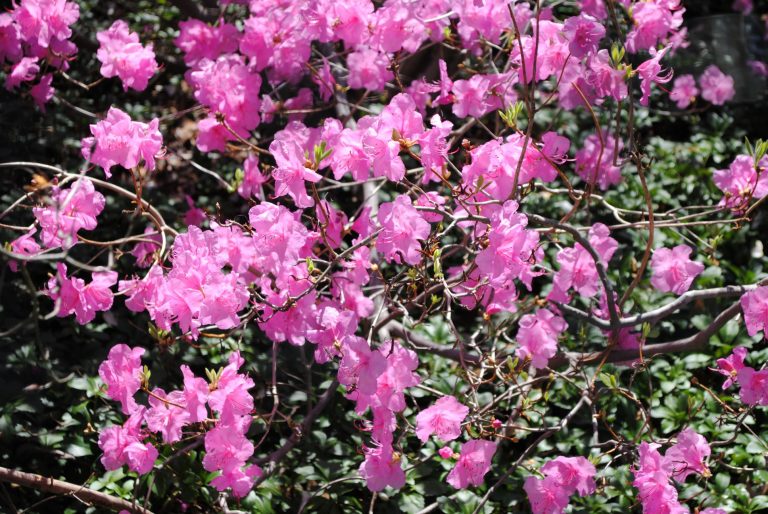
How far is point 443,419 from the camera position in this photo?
204cm

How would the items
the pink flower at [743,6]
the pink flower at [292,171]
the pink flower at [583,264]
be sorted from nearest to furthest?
the pink flower at [292,171]
the pink flower at [583,264]
the pink flower at [743,6]

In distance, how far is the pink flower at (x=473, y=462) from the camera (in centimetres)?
211

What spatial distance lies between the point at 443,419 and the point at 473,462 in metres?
0.16

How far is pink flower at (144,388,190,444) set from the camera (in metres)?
2.06

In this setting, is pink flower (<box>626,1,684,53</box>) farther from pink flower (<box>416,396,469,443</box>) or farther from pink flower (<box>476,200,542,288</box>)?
pink flower (<box>416,396,469,443</box>)

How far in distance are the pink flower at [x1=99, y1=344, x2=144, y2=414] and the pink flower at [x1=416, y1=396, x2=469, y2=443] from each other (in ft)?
2.28

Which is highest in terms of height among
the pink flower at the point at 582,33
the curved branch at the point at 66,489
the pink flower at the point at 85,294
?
the pink flower at the point at 582,33

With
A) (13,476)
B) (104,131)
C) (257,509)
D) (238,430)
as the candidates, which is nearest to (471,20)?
(104,131)

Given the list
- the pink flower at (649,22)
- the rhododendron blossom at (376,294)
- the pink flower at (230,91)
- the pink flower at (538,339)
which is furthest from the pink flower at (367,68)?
the pink flower at (538,339)

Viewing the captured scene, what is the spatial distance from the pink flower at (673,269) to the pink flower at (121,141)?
1.30m

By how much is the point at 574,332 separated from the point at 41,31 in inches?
76.5

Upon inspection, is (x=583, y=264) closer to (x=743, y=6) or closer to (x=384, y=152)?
(x=384, y=152)

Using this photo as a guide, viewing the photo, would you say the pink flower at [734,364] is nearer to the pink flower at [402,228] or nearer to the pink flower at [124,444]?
the pink flower at [402,228]

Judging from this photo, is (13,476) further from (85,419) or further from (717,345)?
(717,345)
